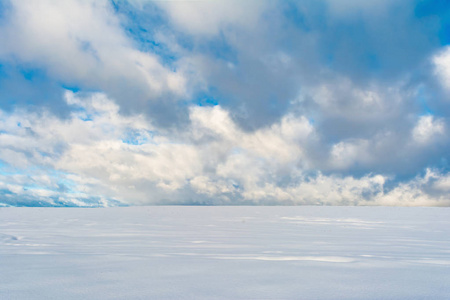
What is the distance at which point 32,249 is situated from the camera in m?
8.40

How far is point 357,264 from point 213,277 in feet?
10.3

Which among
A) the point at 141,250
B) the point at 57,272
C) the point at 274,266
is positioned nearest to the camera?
the point at 57,272

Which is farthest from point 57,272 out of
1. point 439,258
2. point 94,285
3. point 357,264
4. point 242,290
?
point 439,258

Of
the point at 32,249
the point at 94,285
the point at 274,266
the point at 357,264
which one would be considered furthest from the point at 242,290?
the point at 32,249

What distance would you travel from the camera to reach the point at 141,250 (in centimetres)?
820

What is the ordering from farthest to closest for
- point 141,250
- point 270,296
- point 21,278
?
1. point 141,250
2. point 21,278
3. point 270,296

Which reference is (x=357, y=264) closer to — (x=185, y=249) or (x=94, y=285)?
(x=185, y=249)

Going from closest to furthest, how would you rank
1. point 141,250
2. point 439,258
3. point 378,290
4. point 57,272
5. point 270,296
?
point 270,296 → point 378,290 → point 57,272 → point 439,258 → point 141,250

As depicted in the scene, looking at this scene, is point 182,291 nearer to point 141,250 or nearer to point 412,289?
point 412,289

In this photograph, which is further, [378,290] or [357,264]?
[357,264]

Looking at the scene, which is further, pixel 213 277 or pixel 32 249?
pixel 32 249

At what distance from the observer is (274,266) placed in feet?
19.7

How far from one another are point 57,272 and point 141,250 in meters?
2.84

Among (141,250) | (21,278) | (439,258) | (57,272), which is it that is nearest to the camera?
(21,278)
